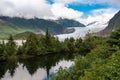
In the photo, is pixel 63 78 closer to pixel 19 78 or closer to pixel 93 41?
pixel 19 78

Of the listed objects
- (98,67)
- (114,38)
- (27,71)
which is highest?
(114,38)

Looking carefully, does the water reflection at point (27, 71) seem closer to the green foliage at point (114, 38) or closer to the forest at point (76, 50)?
the forest at point (76, 50)

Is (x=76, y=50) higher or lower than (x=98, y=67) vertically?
lower

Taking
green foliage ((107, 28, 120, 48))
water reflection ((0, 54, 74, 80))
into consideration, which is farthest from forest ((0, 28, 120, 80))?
water reflection ((0, 54, 74, 80))

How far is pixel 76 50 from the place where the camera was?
180 m

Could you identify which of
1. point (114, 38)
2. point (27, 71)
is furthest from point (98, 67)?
point (27, 71)

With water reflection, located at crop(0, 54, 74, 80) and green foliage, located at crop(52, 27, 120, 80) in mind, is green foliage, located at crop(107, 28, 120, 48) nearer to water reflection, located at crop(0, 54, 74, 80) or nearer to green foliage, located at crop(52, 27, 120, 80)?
green foliage, located at crop(52, 27, 120, 80)

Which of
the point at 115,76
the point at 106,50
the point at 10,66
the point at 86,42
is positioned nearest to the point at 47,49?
the point at 86,42

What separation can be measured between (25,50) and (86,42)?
51.8 metres

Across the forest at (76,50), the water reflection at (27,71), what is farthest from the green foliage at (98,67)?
the water reflection at (27,71)

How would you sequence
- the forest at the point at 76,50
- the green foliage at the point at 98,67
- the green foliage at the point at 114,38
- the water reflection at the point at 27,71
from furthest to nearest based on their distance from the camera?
1. the water reflection at the point at 27,71
2. the green foliage at the point at 114,38
3. the forest at the point at 76,50
4. the green foliage at the point at 98,67

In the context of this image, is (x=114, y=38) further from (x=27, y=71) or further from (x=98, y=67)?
(x=27, y=71)

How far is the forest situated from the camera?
27.3m

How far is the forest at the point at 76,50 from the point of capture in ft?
89.5
